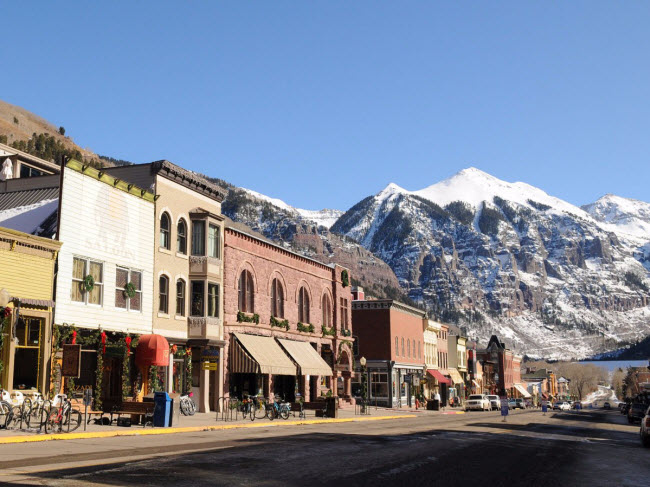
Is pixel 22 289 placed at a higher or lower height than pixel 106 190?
lower

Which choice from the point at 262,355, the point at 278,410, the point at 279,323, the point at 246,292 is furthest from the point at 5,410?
the point at 279,323

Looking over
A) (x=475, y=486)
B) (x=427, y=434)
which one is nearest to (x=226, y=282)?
(x=427, y=434)

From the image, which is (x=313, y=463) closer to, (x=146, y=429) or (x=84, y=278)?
(x=146, y=429)

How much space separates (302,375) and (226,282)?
489 inches

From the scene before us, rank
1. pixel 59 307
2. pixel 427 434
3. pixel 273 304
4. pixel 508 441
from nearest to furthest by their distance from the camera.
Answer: pixel 508 441 < pixel 427 434 < pixel 59 307 < pixel 273 304

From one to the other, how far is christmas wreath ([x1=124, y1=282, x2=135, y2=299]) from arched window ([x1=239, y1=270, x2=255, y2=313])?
10.6m

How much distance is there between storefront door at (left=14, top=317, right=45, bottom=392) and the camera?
1155 inches

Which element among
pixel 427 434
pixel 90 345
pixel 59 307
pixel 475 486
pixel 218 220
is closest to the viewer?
pixel 475 486

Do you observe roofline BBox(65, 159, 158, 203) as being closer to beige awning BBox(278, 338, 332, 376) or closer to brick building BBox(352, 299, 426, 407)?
beige awning BBox(278, 338, 332, 376)

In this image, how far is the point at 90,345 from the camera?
1319 inches

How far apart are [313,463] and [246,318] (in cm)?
2919

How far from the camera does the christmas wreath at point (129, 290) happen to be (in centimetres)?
3588

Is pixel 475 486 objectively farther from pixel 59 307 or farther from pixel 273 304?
pixel 273 304

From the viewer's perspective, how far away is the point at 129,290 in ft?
118
